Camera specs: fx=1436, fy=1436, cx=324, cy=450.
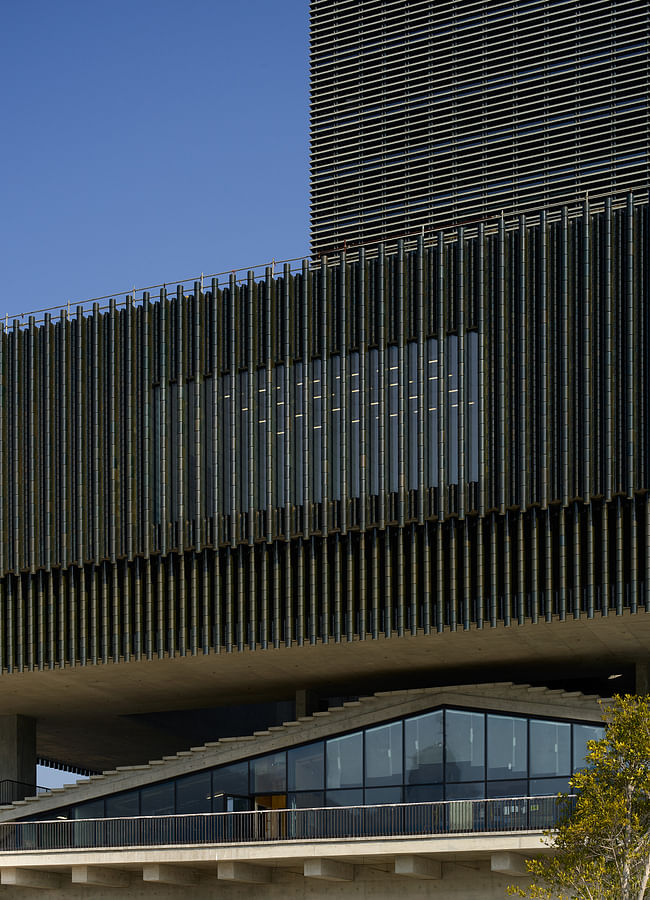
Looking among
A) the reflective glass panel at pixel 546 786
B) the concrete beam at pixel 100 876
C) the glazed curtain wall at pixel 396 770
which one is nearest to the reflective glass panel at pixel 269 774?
the glazed curtain wall at pixel 396 770

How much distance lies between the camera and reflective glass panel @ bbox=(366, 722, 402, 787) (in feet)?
149

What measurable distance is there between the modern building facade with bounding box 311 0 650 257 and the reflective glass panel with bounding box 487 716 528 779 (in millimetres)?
39798

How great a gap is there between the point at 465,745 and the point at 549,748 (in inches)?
106

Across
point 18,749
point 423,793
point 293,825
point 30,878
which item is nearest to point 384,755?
point 423,793

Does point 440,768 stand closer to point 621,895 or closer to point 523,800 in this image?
point 523,800

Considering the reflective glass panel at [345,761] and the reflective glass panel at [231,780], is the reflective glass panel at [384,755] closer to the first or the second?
the reflective glass panel at [345,761]

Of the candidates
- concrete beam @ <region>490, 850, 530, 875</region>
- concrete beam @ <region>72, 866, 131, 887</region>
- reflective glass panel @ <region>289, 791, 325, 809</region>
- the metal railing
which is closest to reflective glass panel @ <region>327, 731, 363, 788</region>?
reflective glass panel @ <region>289, 791, 325, 809</region>

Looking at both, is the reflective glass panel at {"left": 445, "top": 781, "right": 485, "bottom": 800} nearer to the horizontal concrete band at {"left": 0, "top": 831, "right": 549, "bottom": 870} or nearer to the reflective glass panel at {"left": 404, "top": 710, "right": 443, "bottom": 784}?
the reflective glass panel at {"left": 404, "top": 710, "right": 443, "bottom": 784}

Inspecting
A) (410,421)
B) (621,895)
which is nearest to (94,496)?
(410,421)

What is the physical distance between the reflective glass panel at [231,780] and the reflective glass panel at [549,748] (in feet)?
32.2

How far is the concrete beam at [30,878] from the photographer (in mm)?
45656

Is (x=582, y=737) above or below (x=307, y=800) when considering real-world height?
above

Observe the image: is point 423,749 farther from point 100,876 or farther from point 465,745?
point 100,876

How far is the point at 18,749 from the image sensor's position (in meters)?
54.8
